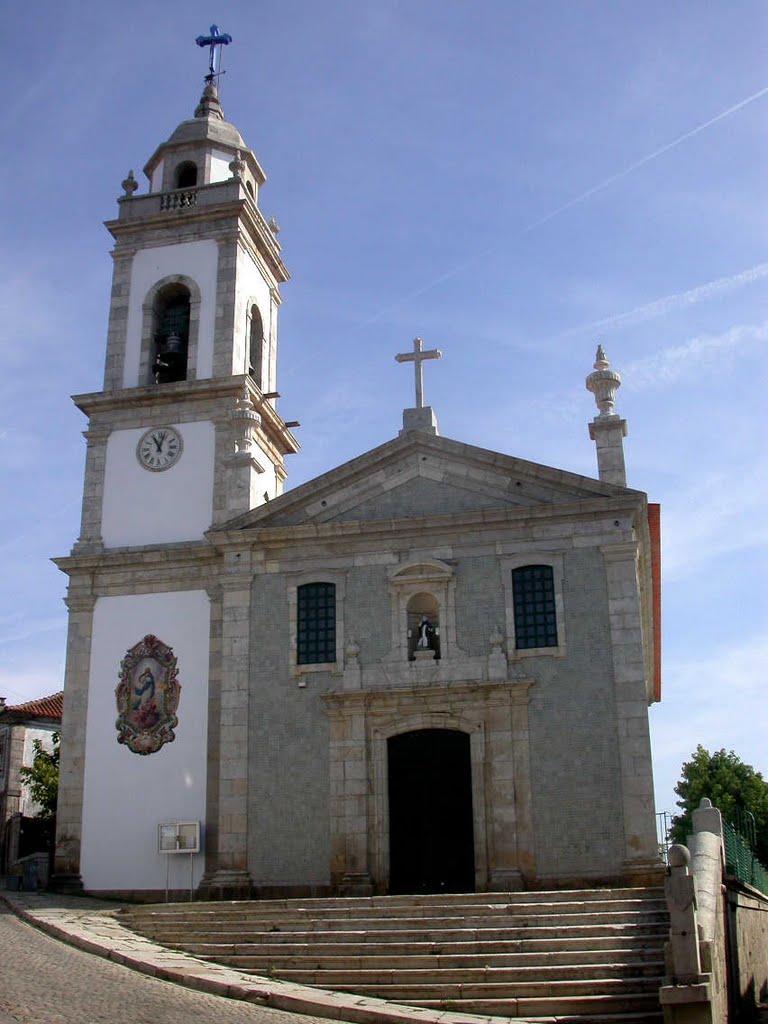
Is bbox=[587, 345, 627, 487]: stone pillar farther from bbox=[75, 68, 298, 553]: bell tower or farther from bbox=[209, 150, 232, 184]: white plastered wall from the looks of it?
bbox=[209, 150, 232, 184]: white plastered wall

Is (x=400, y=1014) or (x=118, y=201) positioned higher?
(x=118, y=201)

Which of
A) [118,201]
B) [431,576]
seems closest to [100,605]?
[431,576]

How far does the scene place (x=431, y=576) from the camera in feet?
65.1

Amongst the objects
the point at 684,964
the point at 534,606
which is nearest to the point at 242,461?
the point at 534,606

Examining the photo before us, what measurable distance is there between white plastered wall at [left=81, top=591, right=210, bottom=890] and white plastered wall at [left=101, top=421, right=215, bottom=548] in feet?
4.45

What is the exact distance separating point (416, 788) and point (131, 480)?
8507 millimetres

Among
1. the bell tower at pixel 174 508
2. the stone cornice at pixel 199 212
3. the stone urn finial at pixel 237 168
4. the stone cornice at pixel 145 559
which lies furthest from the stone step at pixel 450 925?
the stone urn finial at pixel 237 168

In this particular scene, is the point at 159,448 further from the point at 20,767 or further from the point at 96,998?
the point at 96,998

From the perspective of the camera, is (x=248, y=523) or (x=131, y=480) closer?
(x=248, y=523)

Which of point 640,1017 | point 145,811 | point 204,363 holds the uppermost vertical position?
point 204,363

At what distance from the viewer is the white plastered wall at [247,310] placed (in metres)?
23.8

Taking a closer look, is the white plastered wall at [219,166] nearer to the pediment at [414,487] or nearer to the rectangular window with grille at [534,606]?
the pediment at [414,487]

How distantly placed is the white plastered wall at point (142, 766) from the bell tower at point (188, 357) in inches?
66.7

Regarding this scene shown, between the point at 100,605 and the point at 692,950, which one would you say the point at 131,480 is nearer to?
the point at 100,605
